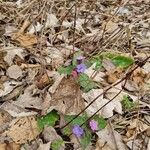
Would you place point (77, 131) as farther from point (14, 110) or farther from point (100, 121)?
point (14, 110)

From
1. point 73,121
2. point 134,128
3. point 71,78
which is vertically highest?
point 71,78

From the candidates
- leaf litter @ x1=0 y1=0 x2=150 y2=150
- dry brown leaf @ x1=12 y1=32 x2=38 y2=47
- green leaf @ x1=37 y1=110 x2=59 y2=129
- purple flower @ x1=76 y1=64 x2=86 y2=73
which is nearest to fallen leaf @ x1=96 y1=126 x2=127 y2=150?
leaf litter @ x1=0 y1=0 x2=150 y2=150

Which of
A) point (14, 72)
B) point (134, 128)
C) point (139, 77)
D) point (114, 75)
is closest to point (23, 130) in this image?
point (14, 72)

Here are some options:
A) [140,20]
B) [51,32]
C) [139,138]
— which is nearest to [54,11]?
[51,32]

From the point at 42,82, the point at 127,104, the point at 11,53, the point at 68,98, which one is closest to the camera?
the point at 68,98

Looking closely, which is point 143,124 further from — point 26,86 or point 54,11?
point 54,11

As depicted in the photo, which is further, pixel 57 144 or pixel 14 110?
pixel 14 110

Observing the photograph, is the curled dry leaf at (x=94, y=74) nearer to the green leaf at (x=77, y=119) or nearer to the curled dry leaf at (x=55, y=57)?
the curled dry leaf at (x=55, y=57)

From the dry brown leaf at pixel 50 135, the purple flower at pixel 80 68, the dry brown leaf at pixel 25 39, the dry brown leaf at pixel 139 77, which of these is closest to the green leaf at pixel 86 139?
the dry brown leaf at pixel 50 135
